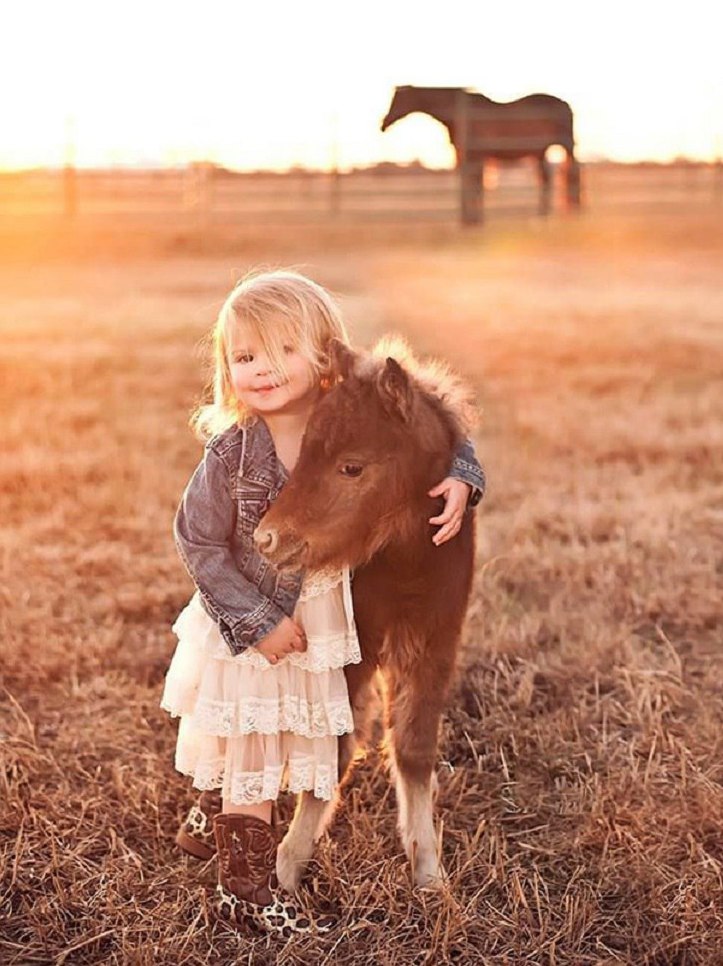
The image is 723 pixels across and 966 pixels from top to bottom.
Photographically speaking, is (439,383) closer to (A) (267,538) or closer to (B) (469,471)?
(B) (469,471)

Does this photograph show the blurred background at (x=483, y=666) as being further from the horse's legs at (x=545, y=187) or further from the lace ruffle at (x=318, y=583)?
the horse's legs at (x=545, y=187)

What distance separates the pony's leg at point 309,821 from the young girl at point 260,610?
80 millimetres

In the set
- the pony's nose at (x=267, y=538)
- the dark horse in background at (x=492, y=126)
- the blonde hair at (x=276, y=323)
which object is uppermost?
the dark horse in background at (x=492, y=126)

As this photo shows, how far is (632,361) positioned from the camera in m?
10.1

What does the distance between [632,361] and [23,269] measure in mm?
10742

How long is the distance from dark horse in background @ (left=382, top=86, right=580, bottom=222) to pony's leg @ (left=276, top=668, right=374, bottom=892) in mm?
17384

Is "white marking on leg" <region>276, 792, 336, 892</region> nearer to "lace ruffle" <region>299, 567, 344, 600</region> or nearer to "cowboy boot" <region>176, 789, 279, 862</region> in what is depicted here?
"cowboy boot" <region>176, 789, 279, 862</region>

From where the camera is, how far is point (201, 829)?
3180 mm

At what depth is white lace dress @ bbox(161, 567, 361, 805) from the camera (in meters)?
2.87

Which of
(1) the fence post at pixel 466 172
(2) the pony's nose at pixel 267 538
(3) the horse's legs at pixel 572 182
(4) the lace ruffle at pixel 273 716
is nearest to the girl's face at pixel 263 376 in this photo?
(2) the pony's nose at pixel 267 538

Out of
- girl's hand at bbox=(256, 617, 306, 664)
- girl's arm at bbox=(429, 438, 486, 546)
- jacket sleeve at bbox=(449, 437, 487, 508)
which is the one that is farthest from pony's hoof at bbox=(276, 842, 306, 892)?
jacket sleeve at bbox=(449, 437, 487, 508)

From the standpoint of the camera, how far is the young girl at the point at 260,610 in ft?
9.18

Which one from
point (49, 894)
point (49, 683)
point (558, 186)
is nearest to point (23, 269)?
point (558, 186)

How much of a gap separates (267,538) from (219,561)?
232 mm
